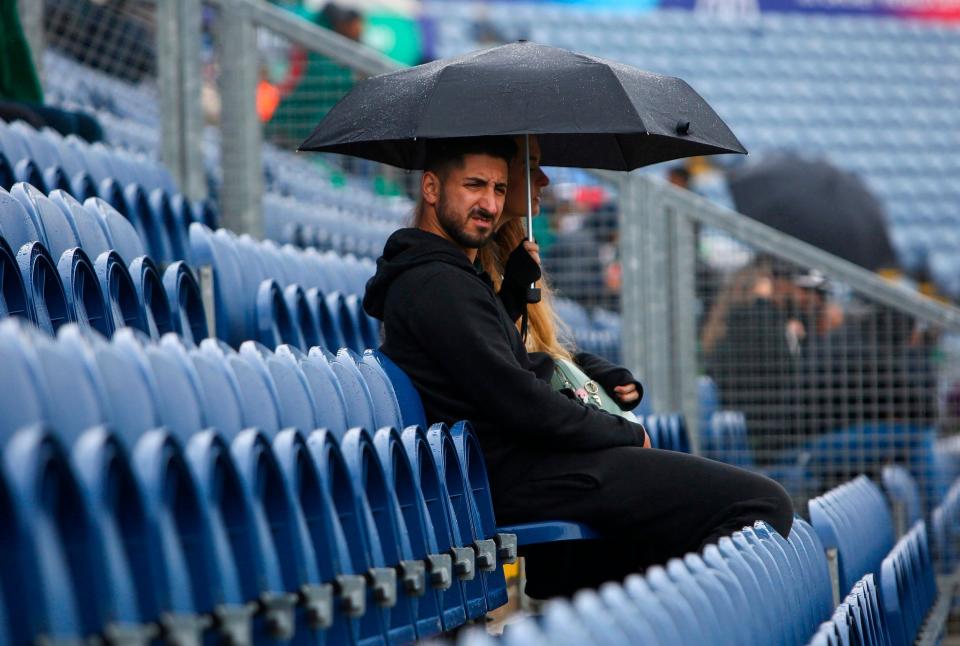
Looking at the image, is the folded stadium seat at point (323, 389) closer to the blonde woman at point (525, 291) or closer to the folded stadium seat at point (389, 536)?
the folded stadium seat at point (389, 536)

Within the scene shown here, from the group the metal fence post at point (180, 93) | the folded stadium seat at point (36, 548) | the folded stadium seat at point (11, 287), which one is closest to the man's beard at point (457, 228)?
the folded stadium seat at point (11, 287)

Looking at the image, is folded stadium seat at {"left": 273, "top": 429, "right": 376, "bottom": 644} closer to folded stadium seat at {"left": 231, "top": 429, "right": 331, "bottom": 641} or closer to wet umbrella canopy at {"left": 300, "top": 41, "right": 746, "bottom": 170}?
folded stadium seat at {"left": 231, "top": 429, "right": 331, "bottom": 641}

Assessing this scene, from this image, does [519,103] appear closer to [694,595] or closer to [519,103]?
[519,103]

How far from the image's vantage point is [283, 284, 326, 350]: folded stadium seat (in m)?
3.09

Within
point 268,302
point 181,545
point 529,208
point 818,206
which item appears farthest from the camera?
point 818,206

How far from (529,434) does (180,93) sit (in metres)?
2.18

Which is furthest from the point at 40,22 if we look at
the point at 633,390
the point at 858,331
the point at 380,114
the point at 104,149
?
the point at 858,331

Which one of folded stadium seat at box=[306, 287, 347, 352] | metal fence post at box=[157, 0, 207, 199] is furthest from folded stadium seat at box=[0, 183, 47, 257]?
metal fence post at box=[157, 0, 207, 199]

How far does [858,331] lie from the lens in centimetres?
460

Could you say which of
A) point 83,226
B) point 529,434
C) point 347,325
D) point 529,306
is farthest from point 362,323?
point 529,434

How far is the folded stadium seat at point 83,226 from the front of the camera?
258 cm

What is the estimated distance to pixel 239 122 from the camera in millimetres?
4371

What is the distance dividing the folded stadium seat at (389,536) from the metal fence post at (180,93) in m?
2.31

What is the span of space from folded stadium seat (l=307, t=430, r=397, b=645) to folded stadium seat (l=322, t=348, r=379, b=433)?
29cm
